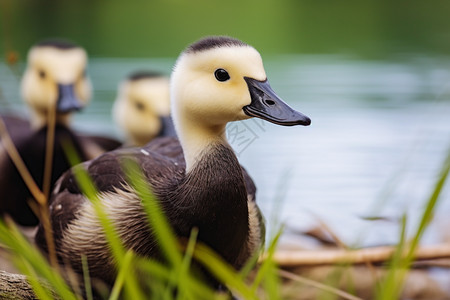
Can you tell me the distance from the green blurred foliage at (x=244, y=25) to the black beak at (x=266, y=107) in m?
7.19

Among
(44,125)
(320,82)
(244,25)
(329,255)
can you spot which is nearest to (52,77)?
(44,125)

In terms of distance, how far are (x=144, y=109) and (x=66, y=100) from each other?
1.05 m

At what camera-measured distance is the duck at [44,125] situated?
153 inches

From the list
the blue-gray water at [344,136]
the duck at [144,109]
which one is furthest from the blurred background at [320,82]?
the duck at [144,109]

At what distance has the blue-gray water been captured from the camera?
3799mm

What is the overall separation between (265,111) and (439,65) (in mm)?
7730

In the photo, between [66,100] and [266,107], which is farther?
[66,100]

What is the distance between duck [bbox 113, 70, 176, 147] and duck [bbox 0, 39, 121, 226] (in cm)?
27

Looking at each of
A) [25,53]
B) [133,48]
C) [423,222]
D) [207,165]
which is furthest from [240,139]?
[133,48]

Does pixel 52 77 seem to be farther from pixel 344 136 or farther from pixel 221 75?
pixel 221 75

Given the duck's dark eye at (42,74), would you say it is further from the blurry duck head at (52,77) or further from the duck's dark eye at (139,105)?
the duck's dark eye at (139,105)

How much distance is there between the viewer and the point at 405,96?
7.81 meters

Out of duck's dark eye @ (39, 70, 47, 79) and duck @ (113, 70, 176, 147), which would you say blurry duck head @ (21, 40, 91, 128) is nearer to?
duck's dark eye @ (39, 70, 47, 79)

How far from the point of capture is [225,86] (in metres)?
2.14
